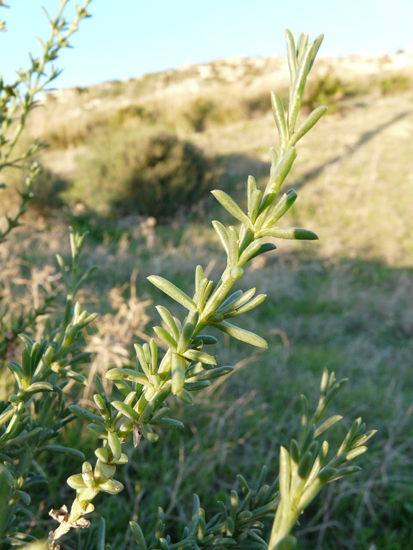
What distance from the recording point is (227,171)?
30.7 ft

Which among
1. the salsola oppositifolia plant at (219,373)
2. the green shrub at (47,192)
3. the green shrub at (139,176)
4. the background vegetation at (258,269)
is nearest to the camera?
the salsola oppositifolia plant at (219,373)

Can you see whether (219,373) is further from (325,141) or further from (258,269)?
(325,141)

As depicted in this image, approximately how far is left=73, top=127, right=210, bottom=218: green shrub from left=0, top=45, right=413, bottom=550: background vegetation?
0.03m

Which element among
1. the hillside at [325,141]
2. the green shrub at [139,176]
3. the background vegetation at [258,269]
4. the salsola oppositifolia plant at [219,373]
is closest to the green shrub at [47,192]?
the background vegetation at [258,269]

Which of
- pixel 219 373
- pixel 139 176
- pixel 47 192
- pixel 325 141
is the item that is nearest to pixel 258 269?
pixel 139 176

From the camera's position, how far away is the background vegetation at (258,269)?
1.49 m

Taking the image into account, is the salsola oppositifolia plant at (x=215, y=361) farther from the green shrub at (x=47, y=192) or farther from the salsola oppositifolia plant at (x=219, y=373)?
the green shrub at (x=47, y=192)

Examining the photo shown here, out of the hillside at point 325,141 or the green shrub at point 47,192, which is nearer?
the green shrub at point 47,192

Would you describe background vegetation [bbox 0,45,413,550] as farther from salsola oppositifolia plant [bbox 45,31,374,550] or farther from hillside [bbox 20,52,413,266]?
salsola oppositifolia plant [bbox 45,31,374,550]

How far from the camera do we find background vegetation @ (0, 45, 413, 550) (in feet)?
4.89

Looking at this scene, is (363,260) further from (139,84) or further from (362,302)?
(139,84)

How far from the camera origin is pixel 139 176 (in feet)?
24.3

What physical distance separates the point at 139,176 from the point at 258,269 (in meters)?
3.43

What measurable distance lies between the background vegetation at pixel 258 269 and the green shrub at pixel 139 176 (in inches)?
1.3
